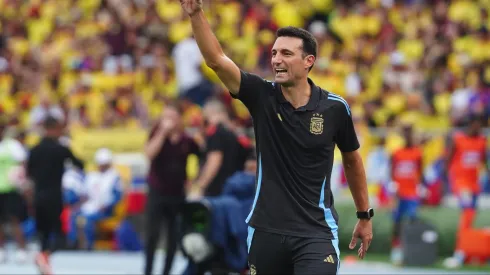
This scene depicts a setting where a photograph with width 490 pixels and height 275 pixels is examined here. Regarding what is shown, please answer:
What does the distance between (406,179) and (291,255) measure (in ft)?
34.4

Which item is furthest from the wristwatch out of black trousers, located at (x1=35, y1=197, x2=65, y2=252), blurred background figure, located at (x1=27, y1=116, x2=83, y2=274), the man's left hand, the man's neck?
black trousers, located at (x1=35, y1=197, x2=65, y2=252)

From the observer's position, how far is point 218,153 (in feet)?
40.4

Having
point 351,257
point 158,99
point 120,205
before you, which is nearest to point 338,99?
point 351,257

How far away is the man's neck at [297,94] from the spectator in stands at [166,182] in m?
5.54

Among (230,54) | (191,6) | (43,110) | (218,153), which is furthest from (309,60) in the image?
(43,110)

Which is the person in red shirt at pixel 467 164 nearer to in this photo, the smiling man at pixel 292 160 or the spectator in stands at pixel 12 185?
the spectator in stands at pixel 12 185

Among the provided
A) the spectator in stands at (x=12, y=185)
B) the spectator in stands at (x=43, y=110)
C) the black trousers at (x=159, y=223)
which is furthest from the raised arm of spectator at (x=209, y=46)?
the spectator in stands at (x=43, y=110)

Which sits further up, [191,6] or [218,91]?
[191,6]

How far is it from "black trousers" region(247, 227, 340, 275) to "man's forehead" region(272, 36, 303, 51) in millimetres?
1159

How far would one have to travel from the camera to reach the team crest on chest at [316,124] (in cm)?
680

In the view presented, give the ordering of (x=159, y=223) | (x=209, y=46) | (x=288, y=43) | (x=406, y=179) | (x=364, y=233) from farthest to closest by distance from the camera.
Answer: (x=406, y=179), (x=159, y=223), (x=364, y=233), (x=288, y=43), (x=209, y=46)

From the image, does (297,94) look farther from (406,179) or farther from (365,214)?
(406,179)

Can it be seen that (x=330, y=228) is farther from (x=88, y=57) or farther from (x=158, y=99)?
(x=88, y=57)

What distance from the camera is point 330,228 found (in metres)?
6.88
